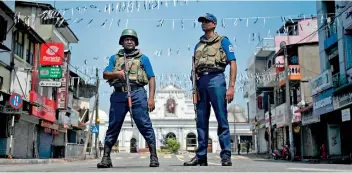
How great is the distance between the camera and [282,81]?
3081 cm

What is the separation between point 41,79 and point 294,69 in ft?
54.7

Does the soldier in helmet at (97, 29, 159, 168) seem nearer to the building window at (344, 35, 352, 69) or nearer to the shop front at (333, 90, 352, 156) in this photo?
the shop front at (333, 90, 352, 156)

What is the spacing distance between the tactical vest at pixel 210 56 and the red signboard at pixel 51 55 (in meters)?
18.9

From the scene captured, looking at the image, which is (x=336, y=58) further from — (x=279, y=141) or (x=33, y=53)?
(x=33, y=53)

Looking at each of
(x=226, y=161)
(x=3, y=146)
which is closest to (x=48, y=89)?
(x=3, y=146)

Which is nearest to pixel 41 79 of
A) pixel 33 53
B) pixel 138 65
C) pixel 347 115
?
pixel 33 53

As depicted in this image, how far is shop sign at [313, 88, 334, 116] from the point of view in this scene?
20231mm

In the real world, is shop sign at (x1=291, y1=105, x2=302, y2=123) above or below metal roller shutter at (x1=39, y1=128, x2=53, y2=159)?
above

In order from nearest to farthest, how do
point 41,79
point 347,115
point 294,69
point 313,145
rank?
point 347,115 → point 41,79 → point 313,145 → point 294,69

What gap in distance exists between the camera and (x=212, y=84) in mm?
5391

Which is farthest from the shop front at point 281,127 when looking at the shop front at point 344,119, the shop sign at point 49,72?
the shop sign at point 49,72

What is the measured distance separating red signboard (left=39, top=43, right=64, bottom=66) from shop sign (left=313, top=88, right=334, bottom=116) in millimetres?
14216

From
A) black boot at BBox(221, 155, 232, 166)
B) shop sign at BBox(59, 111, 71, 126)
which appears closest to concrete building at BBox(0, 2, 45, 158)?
shop sign at BBox(59, 111, 71, 126)

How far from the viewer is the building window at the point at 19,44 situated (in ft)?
70.2
